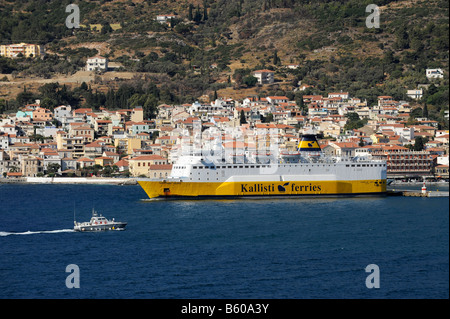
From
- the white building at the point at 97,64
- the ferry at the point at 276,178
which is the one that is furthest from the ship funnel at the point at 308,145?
the white building at the point at 97,64

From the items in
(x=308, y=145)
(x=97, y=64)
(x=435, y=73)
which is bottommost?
(x=308, y=145)

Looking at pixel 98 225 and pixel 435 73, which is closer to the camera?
Result: pixel 98 225

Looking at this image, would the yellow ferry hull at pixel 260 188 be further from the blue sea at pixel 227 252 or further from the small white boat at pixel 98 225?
the small white boat at pixel 98 225

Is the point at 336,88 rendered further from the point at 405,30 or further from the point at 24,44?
the point at 24,44

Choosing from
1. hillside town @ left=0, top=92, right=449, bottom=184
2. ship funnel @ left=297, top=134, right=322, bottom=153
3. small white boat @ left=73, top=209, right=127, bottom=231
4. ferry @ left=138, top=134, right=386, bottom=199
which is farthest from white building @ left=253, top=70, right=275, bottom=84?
small white boat @ left=73, top=209, right=127, bottom=231

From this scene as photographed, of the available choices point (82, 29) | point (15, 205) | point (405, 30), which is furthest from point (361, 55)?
point (15, 205)

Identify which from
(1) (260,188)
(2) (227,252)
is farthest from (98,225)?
(1) (260,188)

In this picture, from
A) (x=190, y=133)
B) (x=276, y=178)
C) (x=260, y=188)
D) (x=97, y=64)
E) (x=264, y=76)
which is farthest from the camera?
(x=97, y=64)

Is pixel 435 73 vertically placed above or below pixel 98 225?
above

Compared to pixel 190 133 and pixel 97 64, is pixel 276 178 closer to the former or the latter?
pixel 190 133
